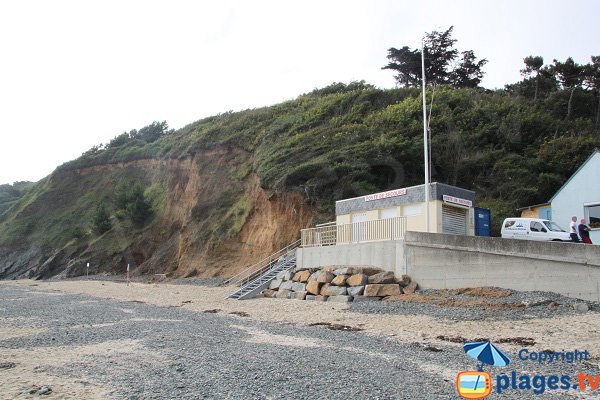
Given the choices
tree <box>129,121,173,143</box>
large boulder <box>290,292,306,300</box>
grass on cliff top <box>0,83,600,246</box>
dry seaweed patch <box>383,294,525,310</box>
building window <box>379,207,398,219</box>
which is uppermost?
tree <box>129,121,173,143</box>

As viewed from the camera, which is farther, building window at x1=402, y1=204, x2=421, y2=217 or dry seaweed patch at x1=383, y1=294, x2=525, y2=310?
building window at x1=402, y1=204, x2=421, y2=217

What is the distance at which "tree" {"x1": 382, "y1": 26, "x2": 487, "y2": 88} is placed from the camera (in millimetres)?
51094

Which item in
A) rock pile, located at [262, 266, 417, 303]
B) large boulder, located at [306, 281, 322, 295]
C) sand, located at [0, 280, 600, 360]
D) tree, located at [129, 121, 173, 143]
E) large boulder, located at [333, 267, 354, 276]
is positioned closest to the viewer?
sand, located at [0, 280, 600, 360]

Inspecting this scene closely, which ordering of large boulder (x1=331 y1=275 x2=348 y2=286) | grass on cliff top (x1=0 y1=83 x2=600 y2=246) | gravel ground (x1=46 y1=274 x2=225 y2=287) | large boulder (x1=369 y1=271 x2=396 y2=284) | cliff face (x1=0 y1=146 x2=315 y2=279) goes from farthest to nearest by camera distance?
cliff face (x1=0 y1=146 x2=315 y2=279) < grass on cliff top (x1=0 y1=83 x2=600 y2=246) < gravel ground (x1=46 y1=274 x2=225 y2=287) < large boulder (x1=331 y1=275 x2=348 y2=286) < large boulder (x1=369 y1=271 x2=396 y2=284)

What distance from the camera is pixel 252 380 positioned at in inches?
295

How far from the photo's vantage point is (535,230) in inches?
886

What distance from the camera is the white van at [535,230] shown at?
22.0m

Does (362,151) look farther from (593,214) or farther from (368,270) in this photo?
(368,270)

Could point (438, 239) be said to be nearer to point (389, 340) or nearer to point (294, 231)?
point (389, 340)

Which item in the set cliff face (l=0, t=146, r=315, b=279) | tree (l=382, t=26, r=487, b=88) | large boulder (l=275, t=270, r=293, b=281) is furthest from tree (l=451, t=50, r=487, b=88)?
large boulder (l=275, t=270, r=293, b=281)

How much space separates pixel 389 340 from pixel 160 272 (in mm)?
28158

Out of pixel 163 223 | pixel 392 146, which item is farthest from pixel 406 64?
pixel 163 223

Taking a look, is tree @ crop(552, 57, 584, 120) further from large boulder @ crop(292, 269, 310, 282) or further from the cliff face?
large boulder @ crop(292, 269, 310, 282)

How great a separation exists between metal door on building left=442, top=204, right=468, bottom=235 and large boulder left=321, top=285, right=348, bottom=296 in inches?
198
